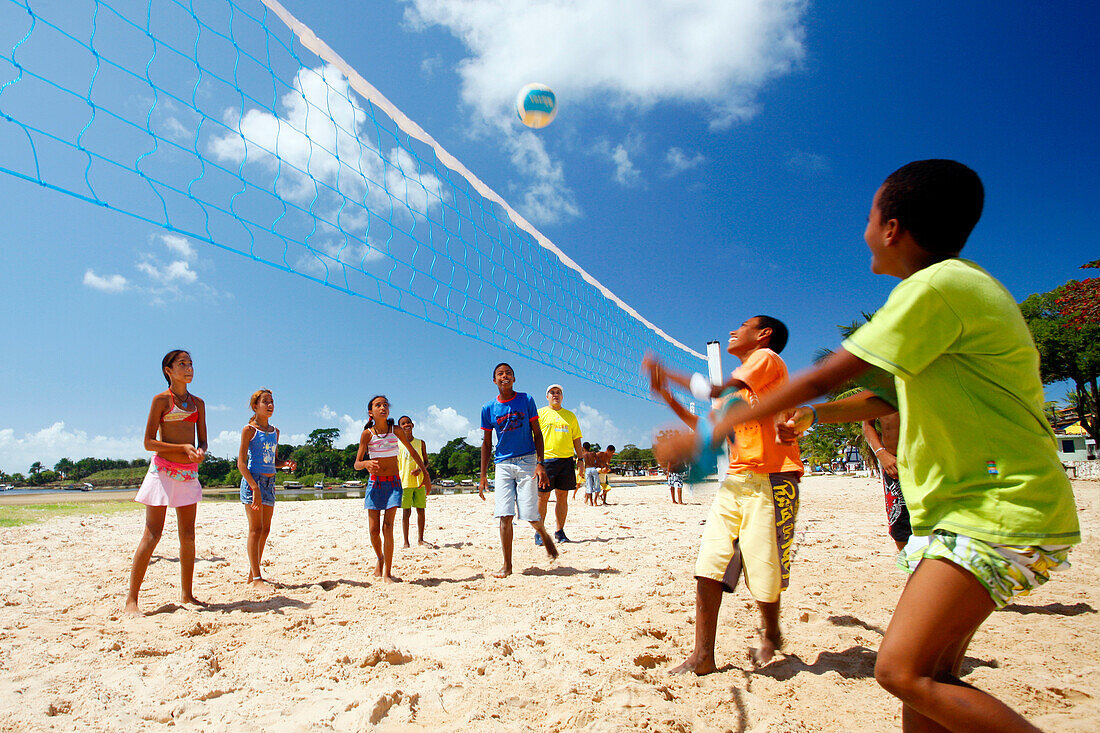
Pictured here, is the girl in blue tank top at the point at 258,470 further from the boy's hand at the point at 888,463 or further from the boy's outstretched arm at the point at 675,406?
the boy's hand at the point at 888,463

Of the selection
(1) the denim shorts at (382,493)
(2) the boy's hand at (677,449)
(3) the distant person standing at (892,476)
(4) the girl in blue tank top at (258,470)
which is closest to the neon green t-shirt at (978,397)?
(2) the boy's hand at (677,449)

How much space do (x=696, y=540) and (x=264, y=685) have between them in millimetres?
3664

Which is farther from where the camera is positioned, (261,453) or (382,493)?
(382,493)

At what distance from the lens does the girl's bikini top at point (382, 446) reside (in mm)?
3787

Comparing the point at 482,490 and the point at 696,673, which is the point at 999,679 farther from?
the point at 482,490

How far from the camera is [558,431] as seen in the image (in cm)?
511

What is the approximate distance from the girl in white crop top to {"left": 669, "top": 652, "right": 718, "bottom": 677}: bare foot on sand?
2.16 meters

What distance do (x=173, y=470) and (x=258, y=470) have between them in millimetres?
591

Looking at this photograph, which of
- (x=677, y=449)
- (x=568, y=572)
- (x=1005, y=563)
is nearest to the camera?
(x=1005, y=563)

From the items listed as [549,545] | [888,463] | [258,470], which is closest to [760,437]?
[888,463]

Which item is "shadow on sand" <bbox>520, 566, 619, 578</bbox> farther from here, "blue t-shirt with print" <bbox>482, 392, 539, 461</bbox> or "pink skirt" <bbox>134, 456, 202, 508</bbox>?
"pink skirt" <bbox>134, 456, 202, 508</bbox>

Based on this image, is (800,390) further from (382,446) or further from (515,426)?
(382,446)

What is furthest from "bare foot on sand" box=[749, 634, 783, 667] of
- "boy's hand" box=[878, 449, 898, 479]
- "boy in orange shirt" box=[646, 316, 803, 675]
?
"boy's hand" box=[878, 449, 898, 479]

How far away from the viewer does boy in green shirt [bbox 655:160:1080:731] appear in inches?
38.0
